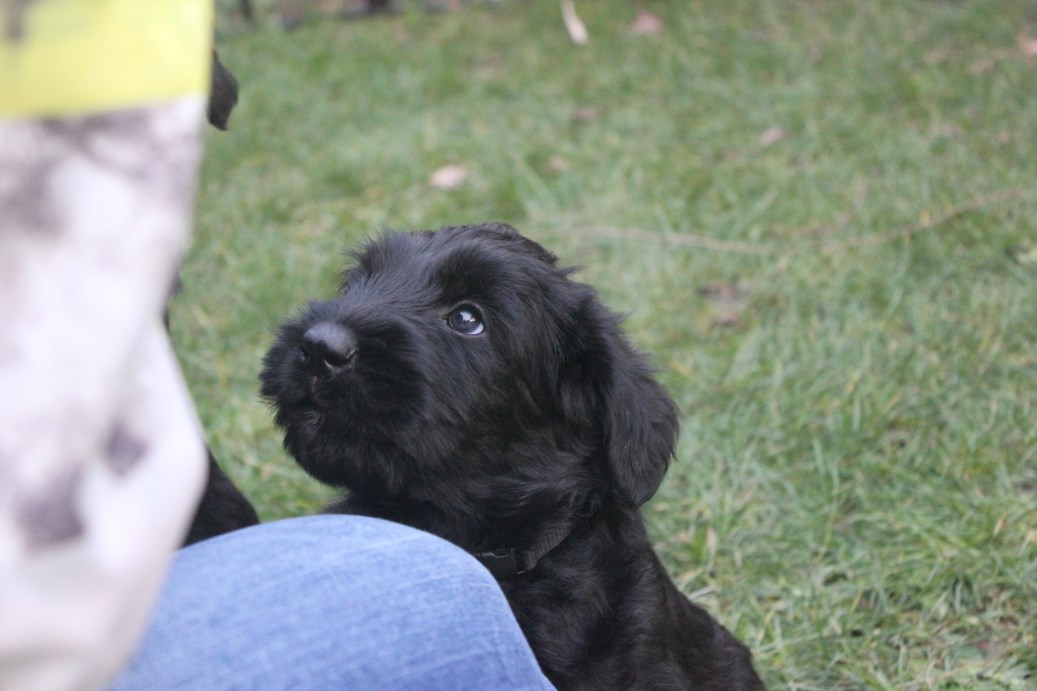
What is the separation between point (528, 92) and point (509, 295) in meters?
3.73

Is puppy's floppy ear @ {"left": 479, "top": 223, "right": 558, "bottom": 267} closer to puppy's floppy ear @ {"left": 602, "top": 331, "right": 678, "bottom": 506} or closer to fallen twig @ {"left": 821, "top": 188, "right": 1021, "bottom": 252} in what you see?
puppy's floppy ear @ {"left": 602, "top": 331, "right": 678, "bottom": 506}

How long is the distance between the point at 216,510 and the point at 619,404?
0.77 meters

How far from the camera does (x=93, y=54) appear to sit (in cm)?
71

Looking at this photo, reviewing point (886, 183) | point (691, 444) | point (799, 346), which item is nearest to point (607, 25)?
point (886, 183)

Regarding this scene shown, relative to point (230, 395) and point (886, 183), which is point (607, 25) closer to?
point (886, 183)

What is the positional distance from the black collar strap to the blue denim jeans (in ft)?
2.05

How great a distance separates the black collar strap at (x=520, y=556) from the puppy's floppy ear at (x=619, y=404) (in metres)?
0.14

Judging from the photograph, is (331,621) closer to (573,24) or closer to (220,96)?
(220,96)

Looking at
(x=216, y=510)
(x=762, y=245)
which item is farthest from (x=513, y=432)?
(x=762, y=245)

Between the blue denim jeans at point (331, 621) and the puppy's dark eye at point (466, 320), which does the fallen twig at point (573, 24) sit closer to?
the puppy's dark eye at point (466, 320)

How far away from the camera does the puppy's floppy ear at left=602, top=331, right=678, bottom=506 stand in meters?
1.87

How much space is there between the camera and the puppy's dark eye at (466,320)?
1924 millimetres

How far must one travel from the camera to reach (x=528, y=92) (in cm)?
546

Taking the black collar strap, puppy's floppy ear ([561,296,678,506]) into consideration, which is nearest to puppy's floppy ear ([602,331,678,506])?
puppy's floppy ear ([561,296,678,506])
